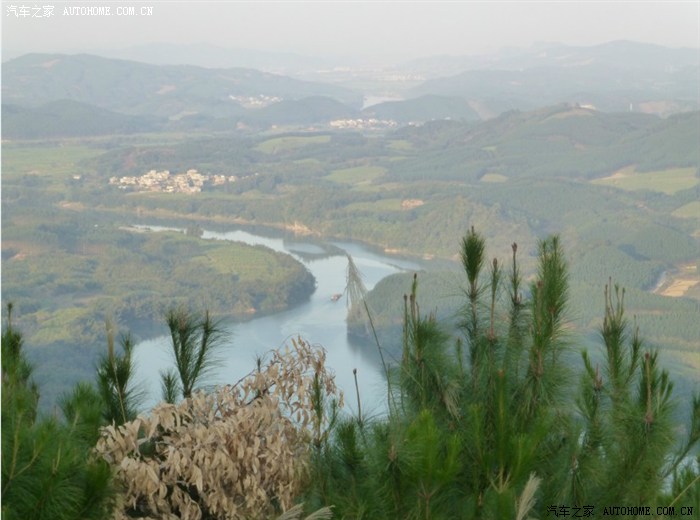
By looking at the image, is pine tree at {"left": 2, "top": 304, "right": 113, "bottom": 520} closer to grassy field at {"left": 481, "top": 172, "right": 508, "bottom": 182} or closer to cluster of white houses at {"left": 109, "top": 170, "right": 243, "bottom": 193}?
cluster of white houses at {"left": 109, "top": 170, "right": 243, "bottom": 193}

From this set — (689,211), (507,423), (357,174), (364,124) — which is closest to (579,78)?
A: (364,124)

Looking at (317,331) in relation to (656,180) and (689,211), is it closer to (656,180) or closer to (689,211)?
(689,211)

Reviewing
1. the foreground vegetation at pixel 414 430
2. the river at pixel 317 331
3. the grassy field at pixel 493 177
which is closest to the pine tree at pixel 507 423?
the foreground vegetation at pixel 414 430

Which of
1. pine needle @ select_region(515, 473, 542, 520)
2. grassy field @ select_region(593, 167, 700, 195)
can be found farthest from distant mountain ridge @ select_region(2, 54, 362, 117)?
pine needle @ select_region(515, 473, 542, 520)

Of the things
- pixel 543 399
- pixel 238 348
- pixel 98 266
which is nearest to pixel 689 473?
pixel 543 399

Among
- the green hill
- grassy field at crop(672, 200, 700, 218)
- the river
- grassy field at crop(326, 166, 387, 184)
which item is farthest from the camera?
the green hill

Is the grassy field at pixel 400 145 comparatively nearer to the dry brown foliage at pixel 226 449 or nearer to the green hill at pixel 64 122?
the green hill at pixel 64 122
